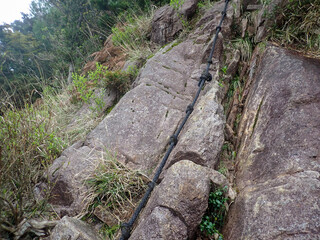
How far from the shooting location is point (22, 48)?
56.0 ft

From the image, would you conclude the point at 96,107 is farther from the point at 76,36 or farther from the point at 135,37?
the point at 76,36

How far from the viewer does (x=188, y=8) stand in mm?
4414

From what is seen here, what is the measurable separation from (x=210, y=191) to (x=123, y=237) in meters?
0.88

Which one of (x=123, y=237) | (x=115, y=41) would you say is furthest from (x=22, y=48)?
(x=123, y=237)

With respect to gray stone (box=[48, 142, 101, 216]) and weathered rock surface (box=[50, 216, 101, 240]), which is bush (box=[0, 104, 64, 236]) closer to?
gray stone (box=[48, 142, 101, 216])

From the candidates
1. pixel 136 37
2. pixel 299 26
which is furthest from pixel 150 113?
pixel 136 37

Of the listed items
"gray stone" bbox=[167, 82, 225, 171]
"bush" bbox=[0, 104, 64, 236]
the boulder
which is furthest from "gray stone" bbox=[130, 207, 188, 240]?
the boulder

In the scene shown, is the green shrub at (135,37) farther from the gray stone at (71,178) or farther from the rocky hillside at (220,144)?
the gray stone at (71,178)

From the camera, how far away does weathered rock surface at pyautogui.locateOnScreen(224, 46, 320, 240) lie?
1.39 metres

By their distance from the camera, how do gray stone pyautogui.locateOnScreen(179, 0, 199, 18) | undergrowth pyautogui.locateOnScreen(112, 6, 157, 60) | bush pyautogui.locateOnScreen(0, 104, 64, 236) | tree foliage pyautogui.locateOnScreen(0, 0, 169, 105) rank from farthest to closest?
tree foliage pyautogui.locateOnScreen(0, 0, 169, 105), undergrowth pyautogui.locateOnScreen(112, 6, 157, 60), gray stone pyautogui.locateOnScreen(179, 0, 199, 18), bush pyautogui.locateOnScreen(0, 104, 64, 236)

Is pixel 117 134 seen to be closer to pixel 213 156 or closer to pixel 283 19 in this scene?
pixel 213 156

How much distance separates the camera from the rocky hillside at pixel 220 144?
5.02 feet

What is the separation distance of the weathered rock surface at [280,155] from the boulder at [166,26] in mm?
2490

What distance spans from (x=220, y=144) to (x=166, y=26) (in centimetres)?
350
